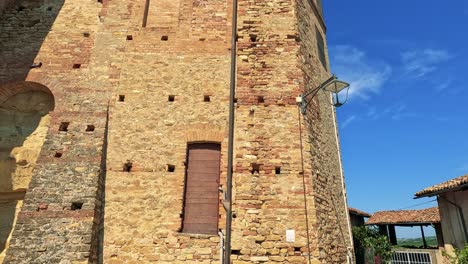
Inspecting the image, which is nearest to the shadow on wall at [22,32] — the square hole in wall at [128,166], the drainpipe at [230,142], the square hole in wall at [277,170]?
the square hole in wall at [128,166]

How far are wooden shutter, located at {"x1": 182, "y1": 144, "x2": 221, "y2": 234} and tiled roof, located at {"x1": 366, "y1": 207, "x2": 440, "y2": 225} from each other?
12804 mm

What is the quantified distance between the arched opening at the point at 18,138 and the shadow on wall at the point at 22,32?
1.71 ft

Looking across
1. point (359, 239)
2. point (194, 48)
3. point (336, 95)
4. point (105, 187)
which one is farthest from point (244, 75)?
point (359, 239)

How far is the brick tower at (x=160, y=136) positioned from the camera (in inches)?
263

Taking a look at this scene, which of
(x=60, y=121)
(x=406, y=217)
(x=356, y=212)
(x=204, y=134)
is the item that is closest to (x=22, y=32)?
(x=60, y=121)

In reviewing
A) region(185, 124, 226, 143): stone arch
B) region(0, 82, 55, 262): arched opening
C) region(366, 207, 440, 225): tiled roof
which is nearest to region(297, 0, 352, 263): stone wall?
region(185, 124, 226, 143): stone arch

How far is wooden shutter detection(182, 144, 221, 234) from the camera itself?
22.9 ft

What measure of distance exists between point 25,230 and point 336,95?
7.16m

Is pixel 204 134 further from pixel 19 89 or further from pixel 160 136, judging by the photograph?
pixel 19 89

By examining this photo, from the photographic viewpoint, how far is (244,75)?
826cm

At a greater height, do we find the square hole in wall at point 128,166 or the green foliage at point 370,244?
the square hole in wall at point 128,166

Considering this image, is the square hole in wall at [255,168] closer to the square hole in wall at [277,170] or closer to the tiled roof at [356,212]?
the square hole in wall at [277,170]

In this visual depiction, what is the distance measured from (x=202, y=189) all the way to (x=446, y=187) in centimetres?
717

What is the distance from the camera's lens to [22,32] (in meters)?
9.61
